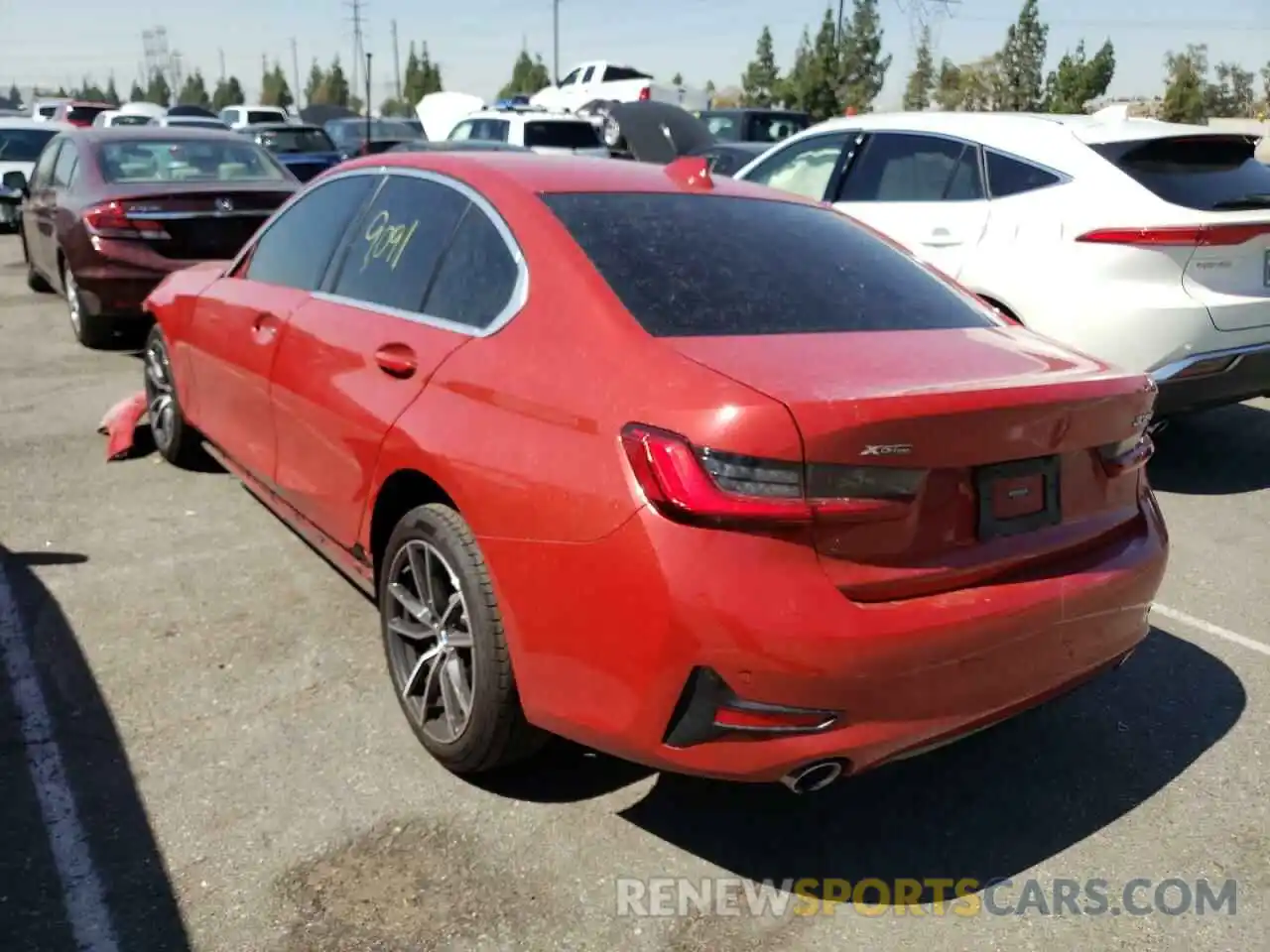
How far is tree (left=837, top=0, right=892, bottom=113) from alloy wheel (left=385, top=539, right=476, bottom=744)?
1758 inches

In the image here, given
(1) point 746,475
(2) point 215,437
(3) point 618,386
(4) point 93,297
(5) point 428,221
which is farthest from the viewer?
(4) point 93,297

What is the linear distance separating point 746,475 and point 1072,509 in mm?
924

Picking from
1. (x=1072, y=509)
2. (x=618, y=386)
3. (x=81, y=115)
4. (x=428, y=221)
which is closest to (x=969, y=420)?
(x=1072, y=509)

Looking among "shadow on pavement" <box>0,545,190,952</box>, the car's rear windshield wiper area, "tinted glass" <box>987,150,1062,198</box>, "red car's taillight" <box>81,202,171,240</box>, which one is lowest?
"shadow on pavement" <box>0,545,190,952</box>

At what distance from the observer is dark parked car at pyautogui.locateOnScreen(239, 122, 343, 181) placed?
19.7m

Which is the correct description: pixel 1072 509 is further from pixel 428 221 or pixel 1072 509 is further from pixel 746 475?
pixel 428 221

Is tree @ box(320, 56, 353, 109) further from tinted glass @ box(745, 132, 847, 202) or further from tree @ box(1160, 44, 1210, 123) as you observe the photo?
tinted glass @ box(745, 132, 847, 202)

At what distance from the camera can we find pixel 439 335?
3.13 m

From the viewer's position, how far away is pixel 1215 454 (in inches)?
254

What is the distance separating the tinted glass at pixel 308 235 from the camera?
13.1ft

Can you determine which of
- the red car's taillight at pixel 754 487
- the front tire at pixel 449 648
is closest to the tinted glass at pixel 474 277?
the front tire at pixel 449 648

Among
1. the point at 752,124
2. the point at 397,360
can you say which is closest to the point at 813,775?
the point at 397,360

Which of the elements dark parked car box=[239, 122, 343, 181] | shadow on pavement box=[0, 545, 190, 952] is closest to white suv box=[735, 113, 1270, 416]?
shadow on pavement box=[0, 545, 190, 952]

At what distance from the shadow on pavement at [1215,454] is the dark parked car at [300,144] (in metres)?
A: 15.8
